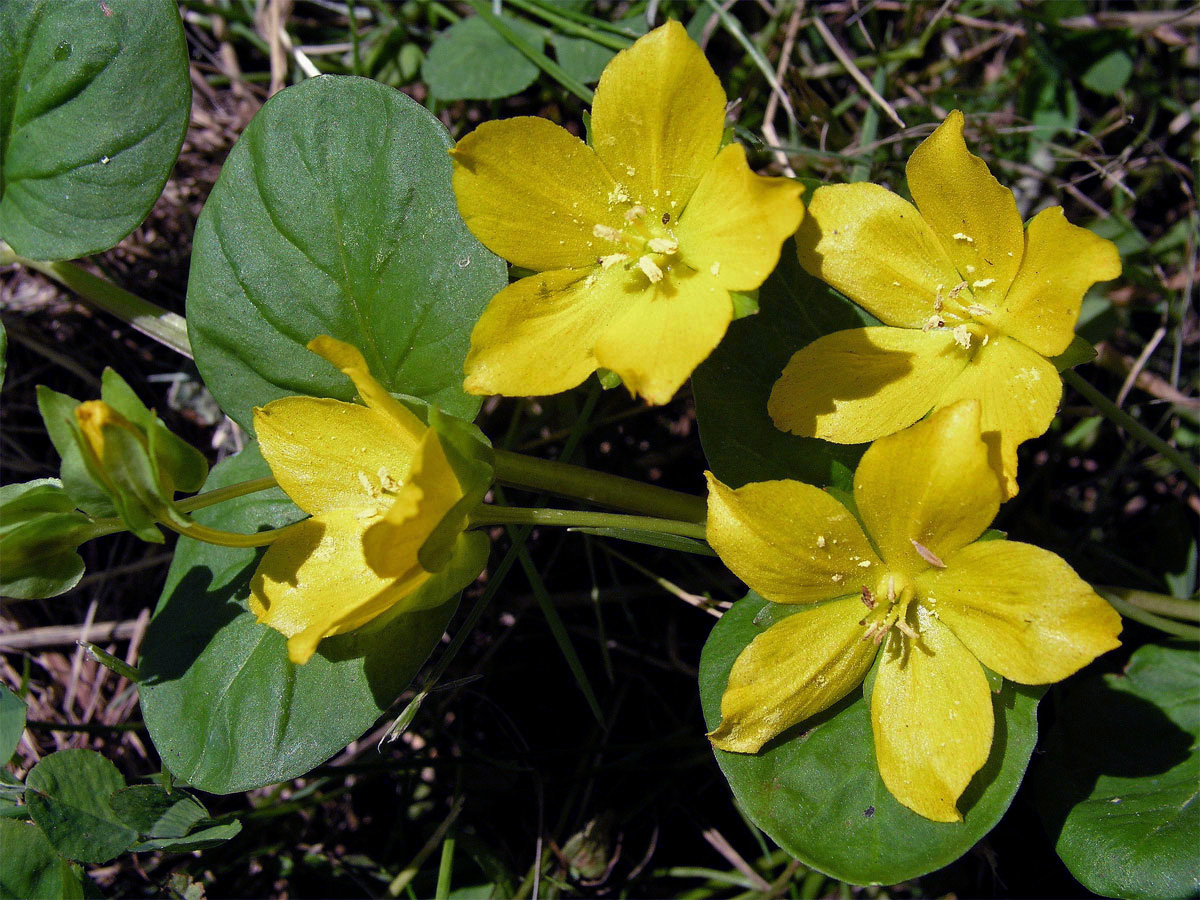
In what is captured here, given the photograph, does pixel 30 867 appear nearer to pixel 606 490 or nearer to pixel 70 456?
pixel 70 456

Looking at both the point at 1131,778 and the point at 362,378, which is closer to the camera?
the point at 362,378

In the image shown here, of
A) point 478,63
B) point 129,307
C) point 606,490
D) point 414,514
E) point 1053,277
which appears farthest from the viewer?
point 478,63

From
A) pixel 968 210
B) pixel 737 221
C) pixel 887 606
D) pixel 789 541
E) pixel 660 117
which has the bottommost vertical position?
pixel 887 606

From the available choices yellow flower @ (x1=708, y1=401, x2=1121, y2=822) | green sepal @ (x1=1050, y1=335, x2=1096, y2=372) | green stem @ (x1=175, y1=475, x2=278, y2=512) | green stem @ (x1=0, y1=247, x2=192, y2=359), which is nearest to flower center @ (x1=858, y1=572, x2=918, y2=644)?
yellow flower @ (x1=708, y1=401, x2=1121, y2=822)

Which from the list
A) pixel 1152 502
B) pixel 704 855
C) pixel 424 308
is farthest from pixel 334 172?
pixel 1152 502

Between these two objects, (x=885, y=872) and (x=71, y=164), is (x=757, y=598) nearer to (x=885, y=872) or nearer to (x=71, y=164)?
(x=885, y=872)

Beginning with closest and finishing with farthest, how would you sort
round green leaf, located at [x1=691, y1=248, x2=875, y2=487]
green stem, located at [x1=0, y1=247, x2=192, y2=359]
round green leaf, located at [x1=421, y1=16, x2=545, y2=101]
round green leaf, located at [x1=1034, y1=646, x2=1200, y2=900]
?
round green leaf, located at [x1=1034, y1=646, x2=1200, y2=900]
round green leaf, located at [x1=691, y1=248, x2=875, y2=487]
green stem, located at [x1=0, y1=247, x2=192, y2=359]
round green leaf, located at [x1=421, y1=16, x2=545, y2=101]

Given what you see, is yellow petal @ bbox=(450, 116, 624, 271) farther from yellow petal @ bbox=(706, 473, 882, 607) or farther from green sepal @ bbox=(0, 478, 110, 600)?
green sepal @ bbox=(0, 478, 110, 600)

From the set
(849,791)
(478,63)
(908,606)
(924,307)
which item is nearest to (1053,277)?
(924,307)
